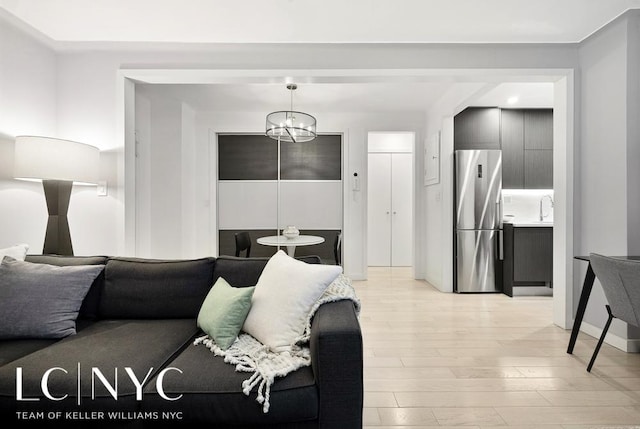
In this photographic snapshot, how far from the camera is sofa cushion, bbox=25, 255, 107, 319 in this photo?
2.05m

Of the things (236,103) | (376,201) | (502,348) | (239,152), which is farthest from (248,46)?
(376,201)

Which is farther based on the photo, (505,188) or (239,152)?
(239,152)

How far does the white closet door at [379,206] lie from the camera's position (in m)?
6.77

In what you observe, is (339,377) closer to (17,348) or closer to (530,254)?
(17,348)

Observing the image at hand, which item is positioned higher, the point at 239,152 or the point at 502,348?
the point at 239,152

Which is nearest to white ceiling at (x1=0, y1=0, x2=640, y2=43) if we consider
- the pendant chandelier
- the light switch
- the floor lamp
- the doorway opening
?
the pendant chandelier

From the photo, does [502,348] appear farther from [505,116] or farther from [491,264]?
[505,116]

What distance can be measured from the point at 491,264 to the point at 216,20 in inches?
158

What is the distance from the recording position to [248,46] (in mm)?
3184

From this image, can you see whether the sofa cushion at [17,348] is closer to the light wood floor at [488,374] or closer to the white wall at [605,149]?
the light wood floor at [488,374]

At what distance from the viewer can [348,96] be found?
15.3 ft

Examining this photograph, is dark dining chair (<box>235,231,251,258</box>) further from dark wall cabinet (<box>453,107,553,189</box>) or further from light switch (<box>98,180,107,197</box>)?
dark wall cabinet (<box>453,107,553,189</box>)

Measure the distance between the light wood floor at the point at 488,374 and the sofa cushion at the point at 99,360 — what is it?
1041 millimetres

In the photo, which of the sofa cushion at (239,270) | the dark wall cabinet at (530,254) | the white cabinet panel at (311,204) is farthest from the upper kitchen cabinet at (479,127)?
the sofa cushion at (239,270)
